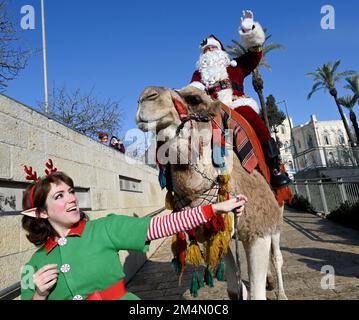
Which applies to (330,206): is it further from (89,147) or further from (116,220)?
(116,220)

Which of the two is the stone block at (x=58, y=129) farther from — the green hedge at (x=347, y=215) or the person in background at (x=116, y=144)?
the green hedge at (x=347, y=215)

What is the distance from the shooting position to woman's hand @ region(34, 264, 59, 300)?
1578 mm

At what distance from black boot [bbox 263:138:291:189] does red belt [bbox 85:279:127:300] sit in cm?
185

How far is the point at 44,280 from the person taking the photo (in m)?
1.58

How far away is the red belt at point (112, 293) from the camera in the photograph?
1.65m

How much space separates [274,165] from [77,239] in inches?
80.6

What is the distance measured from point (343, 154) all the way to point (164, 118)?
1922 cm

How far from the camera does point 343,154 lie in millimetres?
18734

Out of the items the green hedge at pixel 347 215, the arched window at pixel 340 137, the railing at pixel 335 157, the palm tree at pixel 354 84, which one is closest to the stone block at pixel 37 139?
the green hedge at pixel 347 215

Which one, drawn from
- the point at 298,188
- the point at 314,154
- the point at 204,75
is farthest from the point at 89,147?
the point at 314,154

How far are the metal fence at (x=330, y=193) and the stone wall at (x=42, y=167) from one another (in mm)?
6684

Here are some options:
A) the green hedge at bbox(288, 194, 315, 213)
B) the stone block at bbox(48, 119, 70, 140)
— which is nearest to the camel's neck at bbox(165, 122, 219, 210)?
the stone block at bbox(48, 119, 70, 140)

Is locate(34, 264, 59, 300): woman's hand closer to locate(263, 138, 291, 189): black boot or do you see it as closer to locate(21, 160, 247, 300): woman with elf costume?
locate(21, 160, 247, 300): woman with elf costume

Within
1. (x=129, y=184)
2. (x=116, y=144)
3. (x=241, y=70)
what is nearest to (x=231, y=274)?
(x=241, y=70)
